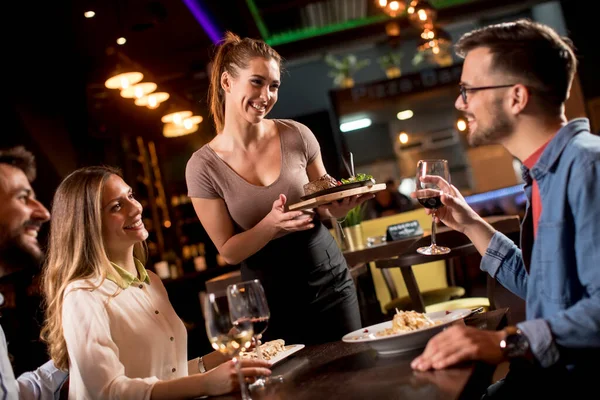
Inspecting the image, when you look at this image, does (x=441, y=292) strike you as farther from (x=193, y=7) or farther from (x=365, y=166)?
(x=365, y=166)

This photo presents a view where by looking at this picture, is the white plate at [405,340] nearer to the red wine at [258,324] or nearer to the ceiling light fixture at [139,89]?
the red wine at [258,324]

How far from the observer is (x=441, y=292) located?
176 inches

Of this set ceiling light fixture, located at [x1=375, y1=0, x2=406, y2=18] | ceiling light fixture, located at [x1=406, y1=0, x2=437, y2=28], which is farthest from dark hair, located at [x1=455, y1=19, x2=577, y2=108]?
ceiling light fixture, located at [x1=375, y1=0, x2=406, y2=18]

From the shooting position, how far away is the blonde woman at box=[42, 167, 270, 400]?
1651 millimetres

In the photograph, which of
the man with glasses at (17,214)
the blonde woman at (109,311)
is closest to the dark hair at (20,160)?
the man with glasses at (17,214)

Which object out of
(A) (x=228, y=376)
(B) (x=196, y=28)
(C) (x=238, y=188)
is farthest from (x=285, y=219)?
(B) (x=196, y=28)

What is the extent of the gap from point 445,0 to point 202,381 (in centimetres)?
906

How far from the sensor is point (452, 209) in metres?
1.93

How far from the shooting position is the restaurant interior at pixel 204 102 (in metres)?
6.82

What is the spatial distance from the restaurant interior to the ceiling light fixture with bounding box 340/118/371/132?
0.05 ft

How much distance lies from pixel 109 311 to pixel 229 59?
Result: 1136 millimetres

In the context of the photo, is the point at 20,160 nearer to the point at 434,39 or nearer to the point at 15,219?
the point at 15,219

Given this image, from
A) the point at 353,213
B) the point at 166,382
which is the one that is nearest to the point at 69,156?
the point at 353,213

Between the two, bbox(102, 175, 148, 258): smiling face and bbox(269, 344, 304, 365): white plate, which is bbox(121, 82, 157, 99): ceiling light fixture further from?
bbox(269, 344, 304, 365): white plate
